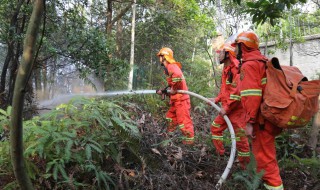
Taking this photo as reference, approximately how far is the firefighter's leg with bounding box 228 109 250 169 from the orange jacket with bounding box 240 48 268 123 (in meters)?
0.82

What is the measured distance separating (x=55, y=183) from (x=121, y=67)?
5082 millimetres

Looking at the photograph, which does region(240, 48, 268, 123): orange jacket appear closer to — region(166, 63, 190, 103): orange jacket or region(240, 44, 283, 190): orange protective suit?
region(240, 44, 283, 190): orange protective suit

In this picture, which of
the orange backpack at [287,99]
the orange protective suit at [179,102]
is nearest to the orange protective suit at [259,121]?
the orange backpack at [287,99]

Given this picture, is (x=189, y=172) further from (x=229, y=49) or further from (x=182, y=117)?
(x=182, y=117)

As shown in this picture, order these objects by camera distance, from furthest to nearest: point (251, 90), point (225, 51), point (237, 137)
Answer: point (225, 51) → point (237, 137) → point (251, 90)

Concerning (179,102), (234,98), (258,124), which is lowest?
(258,124)

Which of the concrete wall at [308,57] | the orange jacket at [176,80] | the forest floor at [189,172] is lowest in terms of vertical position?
the forest floor at [189,172]

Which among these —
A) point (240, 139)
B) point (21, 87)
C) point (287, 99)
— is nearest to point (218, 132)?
point (240, 139)

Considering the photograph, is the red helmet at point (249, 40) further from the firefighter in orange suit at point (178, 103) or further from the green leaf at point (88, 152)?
the firefighter in orange suit at point (178, 103)

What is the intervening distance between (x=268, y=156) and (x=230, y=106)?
4.56ft

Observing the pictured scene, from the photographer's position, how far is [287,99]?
10.9 feet

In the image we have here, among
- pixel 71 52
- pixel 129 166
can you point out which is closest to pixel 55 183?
pixel 129 166

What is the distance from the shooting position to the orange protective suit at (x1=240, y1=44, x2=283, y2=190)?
3.56 m

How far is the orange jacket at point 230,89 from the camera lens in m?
4.85
